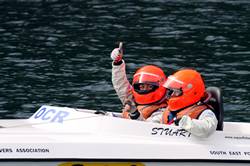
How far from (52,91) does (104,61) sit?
10.1ft

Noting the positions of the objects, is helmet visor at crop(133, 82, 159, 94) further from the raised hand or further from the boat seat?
the boat seat

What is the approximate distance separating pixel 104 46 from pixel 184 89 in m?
12.1

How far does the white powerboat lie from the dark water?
17.4 ft

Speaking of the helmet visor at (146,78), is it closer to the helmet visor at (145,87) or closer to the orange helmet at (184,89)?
the helmet visor at (145,87)

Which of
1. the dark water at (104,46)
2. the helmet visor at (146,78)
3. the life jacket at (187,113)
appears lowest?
the life jacket at (187,113)

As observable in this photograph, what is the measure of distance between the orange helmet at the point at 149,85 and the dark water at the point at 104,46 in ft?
14.7

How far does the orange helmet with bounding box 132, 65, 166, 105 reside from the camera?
12.9 meters

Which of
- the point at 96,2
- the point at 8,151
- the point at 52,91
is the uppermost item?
the point at 96,2

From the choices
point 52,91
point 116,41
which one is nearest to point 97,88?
point 52,91

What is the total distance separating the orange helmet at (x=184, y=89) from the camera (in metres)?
12.2

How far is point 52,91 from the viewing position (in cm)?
1955

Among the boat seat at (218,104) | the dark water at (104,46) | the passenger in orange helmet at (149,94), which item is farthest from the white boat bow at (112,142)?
the dark water at (104,46)

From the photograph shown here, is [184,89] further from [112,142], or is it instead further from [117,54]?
[117,54]

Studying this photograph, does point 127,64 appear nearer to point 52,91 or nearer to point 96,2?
point 52,91
